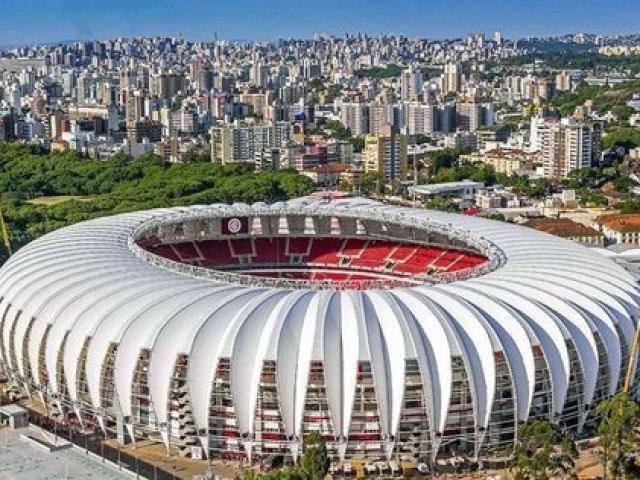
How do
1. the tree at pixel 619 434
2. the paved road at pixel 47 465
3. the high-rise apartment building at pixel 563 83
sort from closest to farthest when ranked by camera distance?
the paved road at pixel 47 465, the tree at pixel 619 434, the high-rise apartment building at pixel 563 83

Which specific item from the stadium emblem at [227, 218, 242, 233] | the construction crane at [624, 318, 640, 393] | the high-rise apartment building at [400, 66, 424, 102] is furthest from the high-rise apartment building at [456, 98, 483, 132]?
the construction crane at [624, 318, 640, 393]

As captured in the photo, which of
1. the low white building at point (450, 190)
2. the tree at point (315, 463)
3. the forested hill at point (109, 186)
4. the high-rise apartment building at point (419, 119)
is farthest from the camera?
the high-rise apartment building at point (419, 119)

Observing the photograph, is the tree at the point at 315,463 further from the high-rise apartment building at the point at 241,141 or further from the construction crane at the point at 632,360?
the high-rise apartment building at the point at 241,141

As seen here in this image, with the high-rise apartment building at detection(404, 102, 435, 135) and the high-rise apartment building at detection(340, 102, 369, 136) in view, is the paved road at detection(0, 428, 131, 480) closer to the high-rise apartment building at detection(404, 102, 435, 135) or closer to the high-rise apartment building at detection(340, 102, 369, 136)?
the high-rise apartment building at detection(340, 102, 369, 136)

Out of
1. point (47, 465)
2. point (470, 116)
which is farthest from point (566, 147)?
point (47, 465)

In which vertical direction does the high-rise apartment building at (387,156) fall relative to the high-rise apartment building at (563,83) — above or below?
below

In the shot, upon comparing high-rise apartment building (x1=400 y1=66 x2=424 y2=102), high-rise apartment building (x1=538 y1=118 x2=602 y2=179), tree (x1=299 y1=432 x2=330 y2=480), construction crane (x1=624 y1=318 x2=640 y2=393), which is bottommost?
tree (x1=299 y1=432 x2=330 y2=480)

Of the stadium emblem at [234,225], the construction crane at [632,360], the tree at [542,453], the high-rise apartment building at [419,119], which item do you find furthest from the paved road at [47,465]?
the high-rise apartment building at [419,119]
